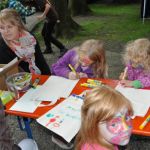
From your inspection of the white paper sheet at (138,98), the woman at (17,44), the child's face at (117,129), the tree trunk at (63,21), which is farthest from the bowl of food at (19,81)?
the tree trunk at (63,21)

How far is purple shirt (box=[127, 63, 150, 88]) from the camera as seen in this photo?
2.37 m

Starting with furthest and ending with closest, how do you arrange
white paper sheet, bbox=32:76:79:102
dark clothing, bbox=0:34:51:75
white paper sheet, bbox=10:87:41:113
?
dark clothing, bbox=0:34:51:75 < white paper sheet, bbox=32:76:79:102 < white paper sheet, bbox=10:87:41:113

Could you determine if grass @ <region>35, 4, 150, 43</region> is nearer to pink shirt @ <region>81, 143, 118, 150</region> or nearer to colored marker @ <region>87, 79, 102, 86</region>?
colored marker @ <region>87, 79, 102, 86</region>

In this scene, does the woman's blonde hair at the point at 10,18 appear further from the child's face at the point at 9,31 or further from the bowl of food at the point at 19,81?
the bowl of food at the point at 19,81

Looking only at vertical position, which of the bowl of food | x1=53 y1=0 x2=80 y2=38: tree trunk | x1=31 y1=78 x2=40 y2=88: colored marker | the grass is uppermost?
the bowl of food

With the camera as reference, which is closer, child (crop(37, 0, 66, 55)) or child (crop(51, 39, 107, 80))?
child (crop(51, 39, 107, 80))

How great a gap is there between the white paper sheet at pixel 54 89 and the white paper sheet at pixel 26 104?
0.05 meters

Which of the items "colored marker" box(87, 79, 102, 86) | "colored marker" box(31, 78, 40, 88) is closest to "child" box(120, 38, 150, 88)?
"colored marker" box(87, 79, 102, 86)

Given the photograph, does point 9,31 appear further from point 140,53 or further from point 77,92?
point 140,53

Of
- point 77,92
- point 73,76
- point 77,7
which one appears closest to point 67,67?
point 73,76

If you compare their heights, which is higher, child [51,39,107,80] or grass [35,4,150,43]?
child [51,39,107,80]

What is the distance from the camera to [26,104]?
7.32 ft

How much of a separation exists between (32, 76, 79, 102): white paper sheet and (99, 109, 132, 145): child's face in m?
0.74

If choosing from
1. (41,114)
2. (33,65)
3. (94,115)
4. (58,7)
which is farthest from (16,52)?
(58,7)
